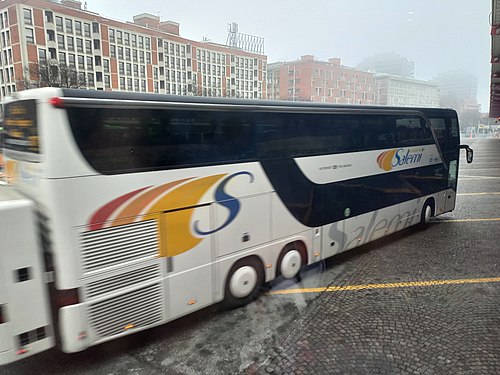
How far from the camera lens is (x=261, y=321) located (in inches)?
197

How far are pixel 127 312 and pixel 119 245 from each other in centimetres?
84

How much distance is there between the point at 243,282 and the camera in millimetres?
5270

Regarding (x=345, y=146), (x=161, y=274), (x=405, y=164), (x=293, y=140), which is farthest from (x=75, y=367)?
(x=405, y=164)

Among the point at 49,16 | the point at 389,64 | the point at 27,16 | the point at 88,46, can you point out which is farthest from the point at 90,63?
the point at 389,64

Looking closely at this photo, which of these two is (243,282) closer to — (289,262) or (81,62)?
(289,262)

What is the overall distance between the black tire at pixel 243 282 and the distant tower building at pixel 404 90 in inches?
335

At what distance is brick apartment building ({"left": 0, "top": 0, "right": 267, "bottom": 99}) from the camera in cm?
3356

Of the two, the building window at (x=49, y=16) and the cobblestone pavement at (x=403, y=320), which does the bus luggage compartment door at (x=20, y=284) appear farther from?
the building window at (x=49, y=16)

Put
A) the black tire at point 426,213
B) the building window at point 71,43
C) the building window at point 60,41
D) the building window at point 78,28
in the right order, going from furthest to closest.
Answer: the building window at point 78,28
the building window at point 71,43
the building window at point 60,41
the black tire at point 426,213

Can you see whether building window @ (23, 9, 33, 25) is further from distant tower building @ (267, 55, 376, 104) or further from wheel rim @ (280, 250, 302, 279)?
wheel rim @ (280, 250, 302, 279)

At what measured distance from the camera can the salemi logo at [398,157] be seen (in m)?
7.69

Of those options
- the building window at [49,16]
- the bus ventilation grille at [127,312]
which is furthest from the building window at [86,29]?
the bus ventilation grille at [127,312]

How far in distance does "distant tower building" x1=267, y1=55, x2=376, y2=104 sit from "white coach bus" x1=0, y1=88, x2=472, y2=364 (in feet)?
30.3

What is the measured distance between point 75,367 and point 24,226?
185 cm
